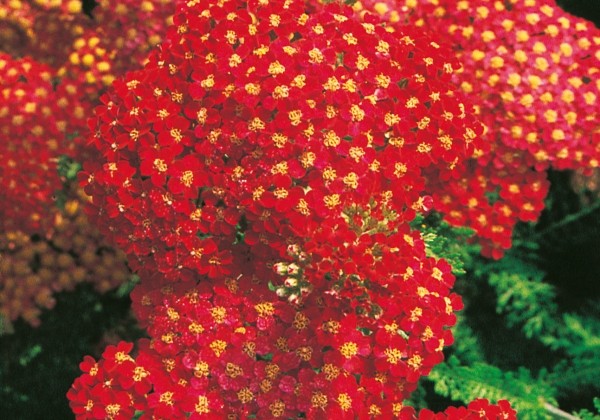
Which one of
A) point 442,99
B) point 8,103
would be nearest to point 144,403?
point 442,99

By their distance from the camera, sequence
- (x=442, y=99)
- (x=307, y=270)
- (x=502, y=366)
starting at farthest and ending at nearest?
(x=502, y=366), (x=442, y=99), (x=307, y=270)

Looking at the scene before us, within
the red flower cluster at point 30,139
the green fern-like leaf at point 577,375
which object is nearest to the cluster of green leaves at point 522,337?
the green fern-like leaf at point 577,375

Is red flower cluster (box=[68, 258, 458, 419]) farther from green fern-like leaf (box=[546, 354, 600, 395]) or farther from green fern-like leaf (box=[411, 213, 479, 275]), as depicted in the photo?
green fern-like leaf (box=[546, 354, 600, 395])

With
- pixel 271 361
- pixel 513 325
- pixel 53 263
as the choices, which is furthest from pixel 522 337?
pixel 53 263

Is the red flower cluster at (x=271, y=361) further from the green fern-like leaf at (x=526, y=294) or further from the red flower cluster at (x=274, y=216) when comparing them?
the green fern-like leaf at (x=526, y=294)

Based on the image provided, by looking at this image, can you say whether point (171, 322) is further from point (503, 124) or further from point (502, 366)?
point (502, 366)

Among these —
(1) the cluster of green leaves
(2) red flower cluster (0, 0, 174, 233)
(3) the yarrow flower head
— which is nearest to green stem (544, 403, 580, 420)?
(1) the cluster of green leaves

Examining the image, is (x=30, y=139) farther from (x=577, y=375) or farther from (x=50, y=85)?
(x=577, y=375)

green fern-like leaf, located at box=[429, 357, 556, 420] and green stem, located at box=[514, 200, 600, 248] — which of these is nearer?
green fern-like leaf, located at box=[429, 357, 556, 420]
